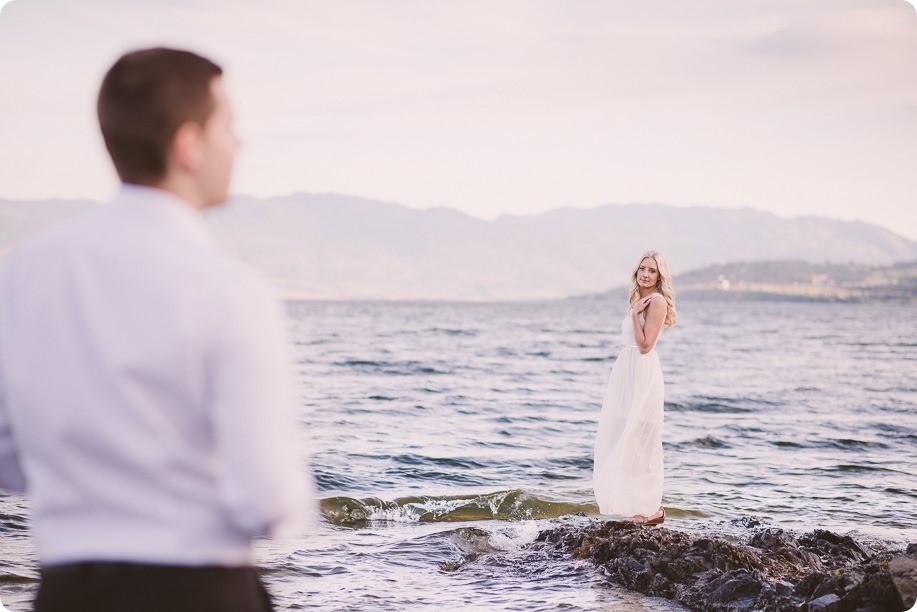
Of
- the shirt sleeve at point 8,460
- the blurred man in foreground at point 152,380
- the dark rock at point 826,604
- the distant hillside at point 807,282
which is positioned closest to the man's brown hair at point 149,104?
the blurred man in foreground at point 152,380

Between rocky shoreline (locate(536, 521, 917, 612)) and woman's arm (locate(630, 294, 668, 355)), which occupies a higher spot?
woman's arm (locate(630, 294, 668, 355))

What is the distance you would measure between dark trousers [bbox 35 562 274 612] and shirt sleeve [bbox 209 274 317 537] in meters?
0.19

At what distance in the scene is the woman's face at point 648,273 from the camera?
8594 millimetres

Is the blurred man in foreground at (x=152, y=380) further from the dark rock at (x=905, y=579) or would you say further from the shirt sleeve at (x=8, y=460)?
the dark rock at (x=905, y=579)

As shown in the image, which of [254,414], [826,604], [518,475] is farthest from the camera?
[518,475]

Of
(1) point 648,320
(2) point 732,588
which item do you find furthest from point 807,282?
(2) point 732,588

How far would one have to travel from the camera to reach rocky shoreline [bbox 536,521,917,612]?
540 cm

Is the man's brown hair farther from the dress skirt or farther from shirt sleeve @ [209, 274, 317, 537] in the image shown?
the dress skirt

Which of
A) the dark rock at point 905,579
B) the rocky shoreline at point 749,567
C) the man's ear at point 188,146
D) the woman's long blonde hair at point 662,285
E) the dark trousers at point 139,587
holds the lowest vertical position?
the rocky shoreline at point 749,567

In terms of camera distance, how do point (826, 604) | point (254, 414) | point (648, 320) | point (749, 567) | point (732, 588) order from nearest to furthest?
point (254, 414) → point (826, 604) → point (732, 588) → point (749, 567) → point (648, 320)

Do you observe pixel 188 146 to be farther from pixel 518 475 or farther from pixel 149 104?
pixel 518 475

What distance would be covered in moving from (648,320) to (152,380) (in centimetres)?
740

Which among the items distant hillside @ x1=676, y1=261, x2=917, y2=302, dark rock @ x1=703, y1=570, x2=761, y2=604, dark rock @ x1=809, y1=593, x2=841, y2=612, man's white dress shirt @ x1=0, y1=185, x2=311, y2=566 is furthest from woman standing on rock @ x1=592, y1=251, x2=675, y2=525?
distant hillside @ x1=676, y1=261, x2=917, y2=302

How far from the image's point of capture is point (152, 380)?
5.04 ft
